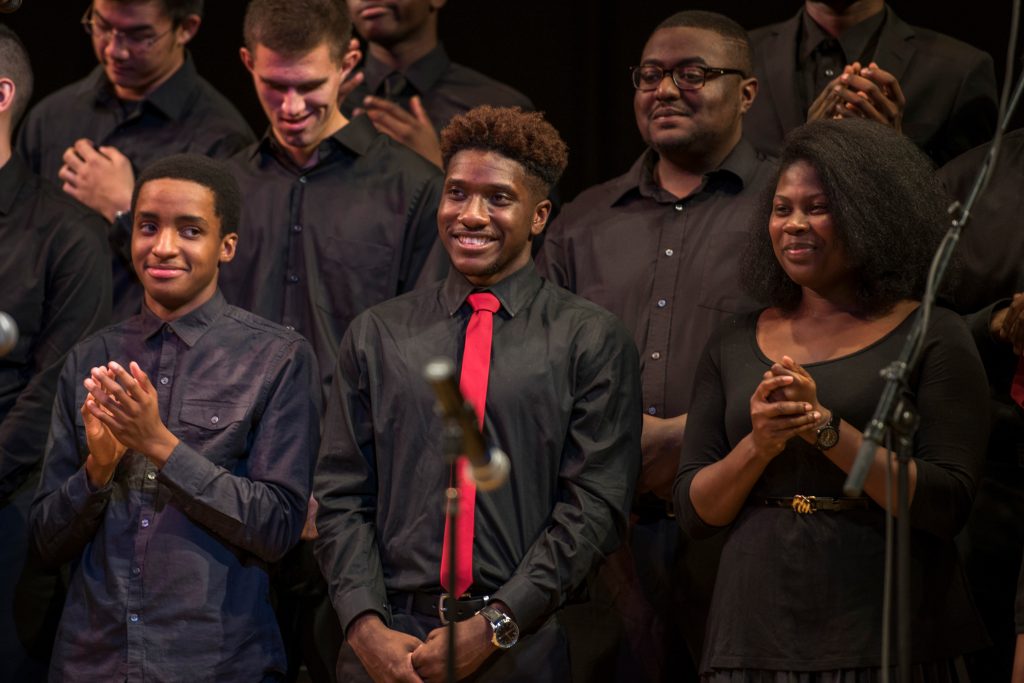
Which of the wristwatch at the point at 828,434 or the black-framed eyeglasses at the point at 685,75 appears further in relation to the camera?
the black-framed eyeglasses at the point at 685,75

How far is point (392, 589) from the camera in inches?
141

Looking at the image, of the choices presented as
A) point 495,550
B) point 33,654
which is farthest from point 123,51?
point 495,550

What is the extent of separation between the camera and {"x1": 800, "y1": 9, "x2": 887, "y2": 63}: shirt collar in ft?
15.3

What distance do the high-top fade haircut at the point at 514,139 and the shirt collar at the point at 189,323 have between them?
0.77 m

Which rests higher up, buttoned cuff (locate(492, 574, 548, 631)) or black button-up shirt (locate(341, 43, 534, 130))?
black button-up shirt (locate(341, 43, 534, 130))

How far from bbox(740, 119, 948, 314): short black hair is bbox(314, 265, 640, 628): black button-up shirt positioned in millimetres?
533

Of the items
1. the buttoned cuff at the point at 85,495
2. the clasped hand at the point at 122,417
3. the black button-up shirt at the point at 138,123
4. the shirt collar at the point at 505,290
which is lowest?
the buttoned cuff at the point at 85,495

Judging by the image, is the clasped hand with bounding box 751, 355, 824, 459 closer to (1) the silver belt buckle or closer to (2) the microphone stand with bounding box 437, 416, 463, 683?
(1) the silver belt buckle

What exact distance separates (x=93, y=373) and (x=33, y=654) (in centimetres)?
101

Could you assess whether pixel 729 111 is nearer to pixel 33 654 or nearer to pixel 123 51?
pixel 123 51

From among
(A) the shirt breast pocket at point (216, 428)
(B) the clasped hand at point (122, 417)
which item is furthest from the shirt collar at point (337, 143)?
(B) the clasped hand at point (122, 417)

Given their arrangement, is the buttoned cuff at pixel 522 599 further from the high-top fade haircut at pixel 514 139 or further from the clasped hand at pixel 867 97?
the clasped hand at pixel 867 97

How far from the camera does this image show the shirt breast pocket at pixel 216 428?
3824 mm

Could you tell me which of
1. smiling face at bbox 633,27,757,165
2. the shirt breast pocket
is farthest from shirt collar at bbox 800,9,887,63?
the shirt breast pocket
